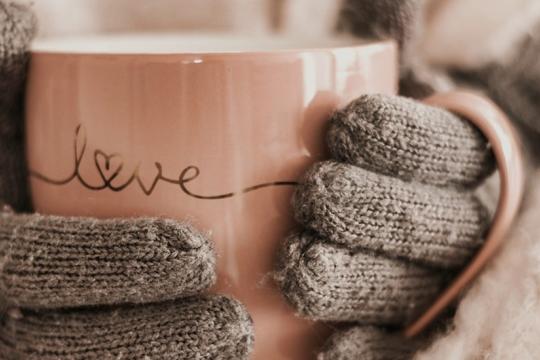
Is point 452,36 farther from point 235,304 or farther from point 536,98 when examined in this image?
point 235,304

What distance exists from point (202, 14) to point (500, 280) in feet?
1.64

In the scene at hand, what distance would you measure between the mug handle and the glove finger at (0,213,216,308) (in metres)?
0.22

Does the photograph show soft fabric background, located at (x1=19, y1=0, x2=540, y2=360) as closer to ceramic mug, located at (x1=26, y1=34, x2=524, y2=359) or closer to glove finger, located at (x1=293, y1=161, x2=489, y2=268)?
glove finger, located at (x1=293, y1=161, x2=489, y2=268)

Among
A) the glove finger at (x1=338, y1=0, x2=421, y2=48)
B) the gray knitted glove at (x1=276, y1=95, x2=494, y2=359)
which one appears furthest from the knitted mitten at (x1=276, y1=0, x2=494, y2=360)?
the glove finger at (x1=338, y1=0, x2=421, y2=48)

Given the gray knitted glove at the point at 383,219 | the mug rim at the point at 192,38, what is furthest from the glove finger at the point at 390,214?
the mug rim at the point at 192,38

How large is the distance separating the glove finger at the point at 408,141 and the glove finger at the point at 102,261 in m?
0.14

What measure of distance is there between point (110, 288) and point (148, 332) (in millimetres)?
46

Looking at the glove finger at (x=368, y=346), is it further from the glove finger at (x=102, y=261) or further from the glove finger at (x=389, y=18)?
the glove finger at (x=389, y=18)

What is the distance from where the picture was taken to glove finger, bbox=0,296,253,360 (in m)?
0.47

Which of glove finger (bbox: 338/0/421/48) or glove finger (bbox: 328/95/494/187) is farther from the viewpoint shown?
glove finger (bbox: 338/0/421/48)

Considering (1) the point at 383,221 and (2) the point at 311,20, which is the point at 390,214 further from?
(2) the point at 311,20

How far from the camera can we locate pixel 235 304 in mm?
477

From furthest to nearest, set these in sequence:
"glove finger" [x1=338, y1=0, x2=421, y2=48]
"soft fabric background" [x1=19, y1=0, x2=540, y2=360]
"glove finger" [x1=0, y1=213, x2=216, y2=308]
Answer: "soft fabric background" [x1=19, y1=0, x2=540, y2=360] < "glove finger" [x1=338, y1=0, x2=421, y2=48] < "glove finger" [x1=0, y1=213, x2=216, y2=308]

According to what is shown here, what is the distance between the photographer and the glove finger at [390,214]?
1.56 ft
